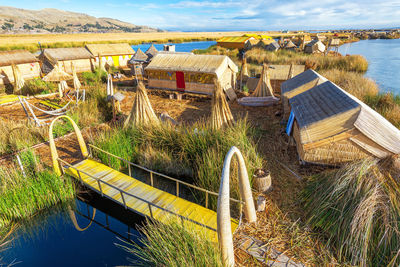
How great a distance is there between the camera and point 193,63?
17.3m

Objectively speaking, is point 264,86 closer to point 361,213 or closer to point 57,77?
point 361,213

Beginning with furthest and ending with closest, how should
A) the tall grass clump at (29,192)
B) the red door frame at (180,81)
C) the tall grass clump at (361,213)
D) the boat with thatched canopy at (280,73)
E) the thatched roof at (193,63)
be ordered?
the boat with thatched canopy at (280,73)
the red door frame at (180,81)
the thatched roof at (193,63)
the tall grass clump at (29,192)
the tall grass clump at (361,213)

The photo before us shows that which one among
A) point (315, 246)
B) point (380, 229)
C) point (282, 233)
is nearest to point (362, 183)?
point (380, 229)

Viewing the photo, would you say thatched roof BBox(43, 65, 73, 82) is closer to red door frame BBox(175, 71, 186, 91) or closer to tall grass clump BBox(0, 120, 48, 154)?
tall grass clump BBox(0, 120, 48, 154)

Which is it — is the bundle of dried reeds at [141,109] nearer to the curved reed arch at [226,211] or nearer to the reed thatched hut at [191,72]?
the reed thatched hut at [191,72]

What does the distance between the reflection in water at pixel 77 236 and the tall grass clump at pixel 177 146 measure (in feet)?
7.38

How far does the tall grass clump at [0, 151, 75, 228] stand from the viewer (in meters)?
6.66

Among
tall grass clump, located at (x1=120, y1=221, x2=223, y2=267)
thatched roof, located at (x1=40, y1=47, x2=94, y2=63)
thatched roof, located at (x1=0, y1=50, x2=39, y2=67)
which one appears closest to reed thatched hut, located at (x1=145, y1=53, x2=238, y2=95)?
tall grass clump, located at (x1=120, y1=221, x2=223, y2=267)

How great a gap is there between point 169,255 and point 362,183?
5.02 meters

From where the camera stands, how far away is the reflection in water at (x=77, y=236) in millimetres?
6012

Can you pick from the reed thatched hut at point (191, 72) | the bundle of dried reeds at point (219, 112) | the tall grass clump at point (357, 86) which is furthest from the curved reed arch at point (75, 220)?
the tall grass clump at point (357, 86)

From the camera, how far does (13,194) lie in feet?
22.1

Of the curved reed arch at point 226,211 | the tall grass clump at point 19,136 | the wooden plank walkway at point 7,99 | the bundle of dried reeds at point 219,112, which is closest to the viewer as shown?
the curved reed arch at point 226,211

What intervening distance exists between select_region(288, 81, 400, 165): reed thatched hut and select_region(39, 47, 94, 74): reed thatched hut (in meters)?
27.5
